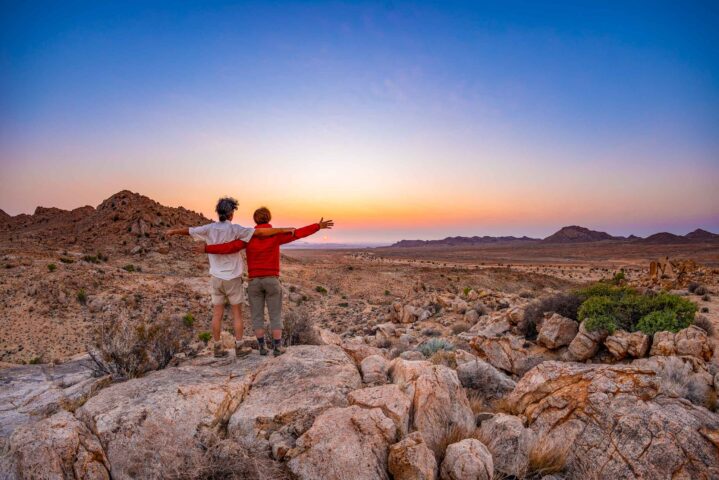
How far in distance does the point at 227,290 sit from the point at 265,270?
2.49ft

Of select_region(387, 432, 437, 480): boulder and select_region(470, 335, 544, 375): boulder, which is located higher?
select_region(387, 432, 437, 480): boulder

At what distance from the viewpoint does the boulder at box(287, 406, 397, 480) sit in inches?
130

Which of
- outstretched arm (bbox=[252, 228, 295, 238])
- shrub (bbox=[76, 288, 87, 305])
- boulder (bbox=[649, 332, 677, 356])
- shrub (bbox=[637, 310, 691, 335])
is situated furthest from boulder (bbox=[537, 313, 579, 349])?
shrub (bbox=[76, 288, 87, 305])

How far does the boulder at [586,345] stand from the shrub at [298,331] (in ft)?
21.3

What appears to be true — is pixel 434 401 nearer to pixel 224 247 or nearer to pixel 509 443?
pixel 509 443

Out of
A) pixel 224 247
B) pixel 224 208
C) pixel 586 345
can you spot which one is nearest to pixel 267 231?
pixel 224 247

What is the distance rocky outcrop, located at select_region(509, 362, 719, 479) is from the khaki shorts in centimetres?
386

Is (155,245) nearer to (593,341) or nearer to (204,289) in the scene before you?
(204,289)

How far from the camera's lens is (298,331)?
7.75 metres

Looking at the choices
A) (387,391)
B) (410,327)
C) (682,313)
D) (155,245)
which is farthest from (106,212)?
→ (682,313)

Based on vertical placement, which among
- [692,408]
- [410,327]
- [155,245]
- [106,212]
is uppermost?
[106,212]

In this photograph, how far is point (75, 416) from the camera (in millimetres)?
3816

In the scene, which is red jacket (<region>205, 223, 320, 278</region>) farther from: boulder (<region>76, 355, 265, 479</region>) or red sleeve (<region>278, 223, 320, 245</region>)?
boulder (<region>76, 355, 265, 479</region>)

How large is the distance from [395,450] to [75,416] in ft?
11.2
